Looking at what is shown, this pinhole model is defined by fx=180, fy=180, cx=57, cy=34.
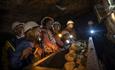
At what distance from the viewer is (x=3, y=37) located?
7523 millimetres

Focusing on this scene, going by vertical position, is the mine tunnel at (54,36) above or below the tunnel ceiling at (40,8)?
below

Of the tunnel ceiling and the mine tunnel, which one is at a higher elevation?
the tunnel ceiling

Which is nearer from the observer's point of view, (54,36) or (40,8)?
(54,36)

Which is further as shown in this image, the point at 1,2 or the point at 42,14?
the point at 42,14

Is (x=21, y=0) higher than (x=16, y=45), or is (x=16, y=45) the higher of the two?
(x=21, y=0)

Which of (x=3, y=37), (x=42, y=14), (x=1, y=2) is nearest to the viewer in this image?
(x=1, y=2)

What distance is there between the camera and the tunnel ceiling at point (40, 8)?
7305 millimetres

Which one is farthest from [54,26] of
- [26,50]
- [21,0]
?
[26,50]

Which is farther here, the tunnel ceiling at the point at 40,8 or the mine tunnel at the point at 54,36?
the tunnel ceiling at the point at 40,8

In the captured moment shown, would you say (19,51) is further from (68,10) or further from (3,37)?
(68,10)

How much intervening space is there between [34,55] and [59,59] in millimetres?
1236

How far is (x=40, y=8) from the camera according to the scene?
8266mm

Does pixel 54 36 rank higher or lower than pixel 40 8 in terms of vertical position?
lower

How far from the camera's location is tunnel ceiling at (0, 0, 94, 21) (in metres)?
7.30
